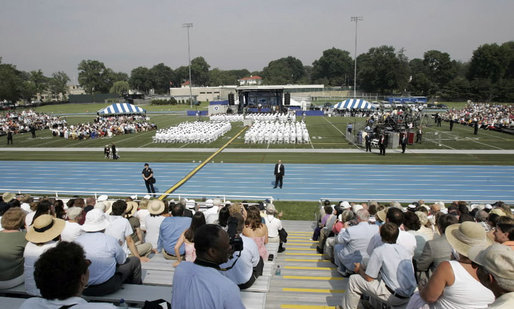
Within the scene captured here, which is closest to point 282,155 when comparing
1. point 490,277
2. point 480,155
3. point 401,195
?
point 401,195

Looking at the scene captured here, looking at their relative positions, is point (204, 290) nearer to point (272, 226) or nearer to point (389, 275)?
point (389, 275)

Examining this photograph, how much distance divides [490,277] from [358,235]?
2652 mm

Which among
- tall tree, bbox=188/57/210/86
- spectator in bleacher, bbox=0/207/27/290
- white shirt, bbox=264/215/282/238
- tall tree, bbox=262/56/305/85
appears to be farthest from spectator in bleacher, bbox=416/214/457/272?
tall tree, bbox=188/57/210/86

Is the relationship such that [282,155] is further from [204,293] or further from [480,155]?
[204,293]

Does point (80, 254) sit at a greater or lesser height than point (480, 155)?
greater

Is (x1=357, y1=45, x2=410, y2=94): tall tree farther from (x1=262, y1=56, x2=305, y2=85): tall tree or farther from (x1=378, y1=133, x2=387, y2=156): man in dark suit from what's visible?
(x1=378, y1=133, x2=387, y2=156): man in dark suit

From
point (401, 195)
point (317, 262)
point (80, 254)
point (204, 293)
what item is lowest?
point (401, 195)

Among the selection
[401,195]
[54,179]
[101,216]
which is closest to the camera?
[101,216]

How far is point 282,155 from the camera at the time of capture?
2327 centimetres

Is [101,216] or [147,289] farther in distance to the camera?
[101,216]

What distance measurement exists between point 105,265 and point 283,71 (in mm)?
161172

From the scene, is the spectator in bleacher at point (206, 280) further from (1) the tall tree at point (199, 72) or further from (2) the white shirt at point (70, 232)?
(1) the tall tree at point (199, 72)

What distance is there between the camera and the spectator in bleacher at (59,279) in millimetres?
2258

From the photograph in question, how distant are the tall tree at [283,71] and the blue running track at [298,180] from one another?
12101 centimetres
